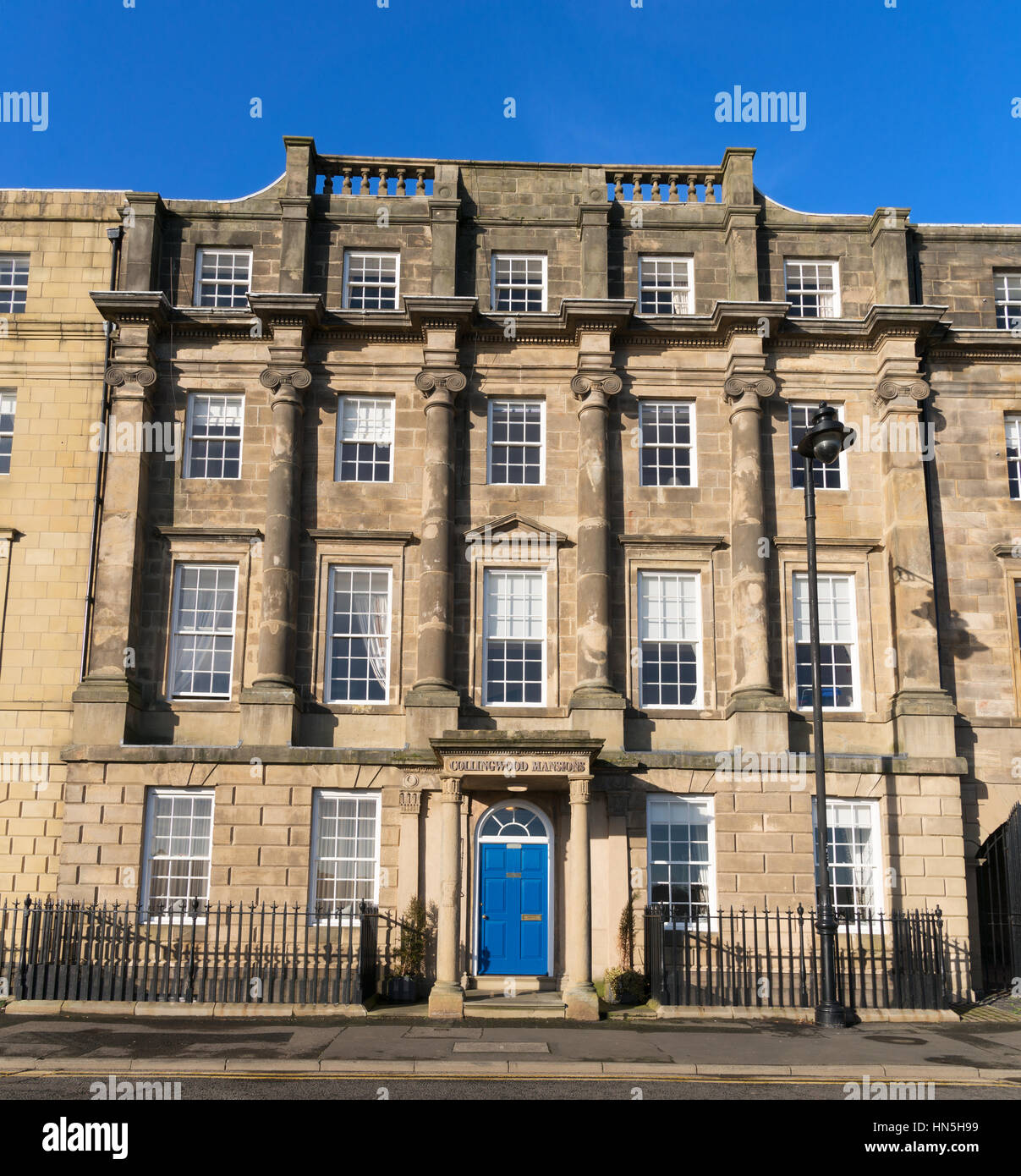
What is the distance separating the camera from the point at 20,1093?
11289 mm

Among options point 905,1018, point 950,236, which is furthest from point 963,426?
point 905,1018

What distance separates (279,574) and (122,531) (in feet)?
9.96

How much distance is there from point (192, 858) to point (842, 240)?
56.4 ft

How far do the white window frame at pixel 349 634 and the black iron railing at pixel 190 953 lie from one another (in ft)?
12.1

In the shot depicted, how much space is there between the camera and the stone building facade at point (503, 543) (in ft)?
66.6

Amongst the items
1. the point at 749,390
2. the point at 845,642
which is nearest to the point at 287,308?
the point at 749,390

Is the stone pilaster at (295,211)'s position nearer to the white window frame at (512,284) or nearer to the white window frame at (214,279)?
the white window frame at (214,279)

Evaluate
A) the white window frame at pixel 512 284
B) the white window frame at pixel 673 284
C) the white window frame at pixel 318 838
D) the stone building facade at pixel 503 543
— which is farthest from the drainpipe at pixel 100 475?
the white window frame at pixel 673 284

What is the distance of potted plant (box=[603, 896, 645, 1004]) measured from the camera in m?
19.1

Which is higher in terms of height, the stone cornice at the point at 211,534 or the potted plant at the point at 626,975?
the stone cornice at the point at 211,534

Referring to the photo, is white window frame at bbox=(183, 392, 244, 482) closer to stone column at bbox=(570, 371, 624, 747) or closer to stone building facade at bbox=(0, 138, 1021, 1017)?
stone building facade at bbox=(0, 138, 1021, 1017)

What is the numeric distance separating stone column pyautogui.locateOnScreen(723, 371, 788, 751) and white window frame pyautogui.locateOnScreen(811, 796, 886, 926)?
1.44m

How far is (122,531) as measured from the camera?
21453mm
